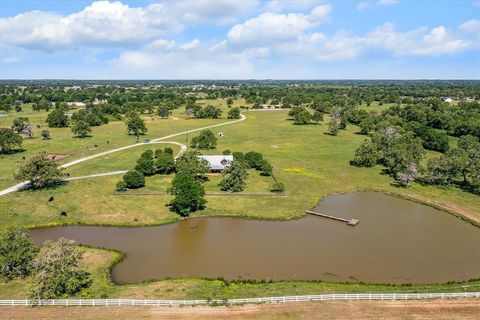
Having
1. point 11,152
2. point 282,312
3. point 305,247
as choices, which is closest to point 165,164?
point 305,247

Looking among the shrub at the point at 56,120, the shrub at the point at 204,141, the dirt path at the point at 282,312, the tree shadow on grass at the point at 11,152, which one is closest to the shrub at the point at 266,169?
the shrub at the point at 204,141

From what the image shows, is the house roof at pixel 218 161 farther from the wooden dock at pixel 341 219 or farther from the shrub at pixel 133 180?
the wooden dock at pixel 341 219

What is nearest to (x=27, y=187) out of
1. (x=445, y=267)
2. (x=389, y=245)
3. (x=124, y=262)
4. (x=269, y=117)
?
(x=124, y=262)

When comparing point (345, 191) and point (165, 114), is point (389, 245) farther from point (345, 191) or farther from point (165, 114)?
point (165, 114)

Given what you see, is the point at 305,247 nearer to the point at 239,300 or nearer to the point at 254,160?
the point at 239,300

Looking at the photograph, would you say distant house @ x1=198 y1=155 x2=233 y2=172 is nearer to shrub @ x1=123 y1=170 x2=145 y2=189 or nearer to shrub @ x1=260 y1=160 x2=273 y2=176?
shrub @ x1=260 y1=160 x2=273 y2=176

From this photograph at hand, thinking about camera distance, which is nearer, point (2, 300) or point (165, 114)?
point (2, 300)
